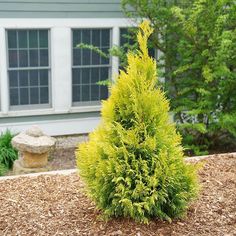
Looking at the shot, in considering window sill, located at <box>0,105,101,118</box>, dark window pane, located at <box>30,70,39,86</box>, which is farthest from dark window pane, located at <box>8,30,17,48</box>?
window sill, located at <box>0,105,101,118</box>

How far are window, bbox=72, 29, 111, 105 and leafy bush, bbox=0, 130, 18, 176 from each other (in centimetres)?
176

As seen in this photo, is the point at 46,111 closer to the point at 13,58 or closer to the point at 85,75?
the point at 85,75

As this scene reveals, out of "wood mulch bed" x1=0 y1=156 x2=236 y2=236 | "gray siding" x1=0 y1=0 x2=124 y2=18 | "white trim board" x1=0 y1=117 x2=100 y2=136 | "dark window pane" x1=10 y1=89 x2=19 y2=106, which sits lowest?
"white trim board" x1=0 y1=117 x2=100 y2=136

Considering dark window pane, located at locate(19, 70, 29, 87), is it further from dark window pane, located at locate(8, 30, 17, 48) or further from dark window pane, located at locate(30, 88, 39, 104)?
dark window pane, located at locate(8, 30, 17, 48)

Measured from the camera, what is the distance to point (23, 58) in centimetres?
906

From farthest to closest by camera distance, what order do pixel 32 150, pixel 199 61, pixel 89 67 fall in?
pixel 89 67 → pixel 199 61 → pixel 32 150

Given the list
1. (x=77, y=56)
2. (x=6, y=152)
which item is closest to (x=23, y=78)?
(x=77, y=56)

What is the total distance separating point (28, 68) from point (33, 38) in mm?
577

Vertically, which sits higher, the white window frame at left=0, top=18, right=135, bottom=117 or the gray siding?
the gray siding

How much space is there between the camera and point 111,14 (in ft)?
30.9

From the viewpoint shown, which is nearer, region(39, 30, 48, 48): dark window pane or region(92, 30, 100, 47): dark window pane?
region(39, 30, 48, 48): dark window pane

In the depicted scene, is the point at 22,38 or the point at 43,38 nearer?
the point at 22,38

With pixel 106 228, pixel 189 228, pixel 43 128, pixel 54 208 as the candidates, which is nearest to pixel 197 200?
pixel 189 228

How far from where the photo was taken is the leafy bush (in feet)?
26.9
